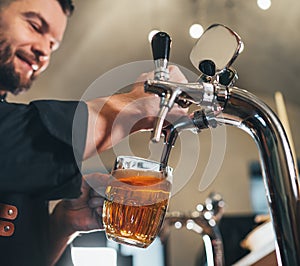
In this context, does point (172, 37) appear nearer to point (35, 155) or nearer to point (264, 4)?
point (264, 4)

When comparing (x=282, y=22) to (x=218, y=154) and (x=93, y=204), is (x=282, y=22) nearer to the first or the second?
(x=93, y=204)

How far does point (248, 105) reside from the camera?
1.55 feet

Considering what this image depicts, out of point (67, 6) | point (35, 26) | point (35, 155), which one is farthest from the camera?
point (67, 6)

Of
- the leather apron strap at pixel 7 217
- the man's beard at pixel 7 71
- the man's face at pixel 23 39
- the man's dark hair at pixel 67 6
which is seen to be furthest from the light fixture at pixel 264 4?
the leather apron strap at pixel 7 217

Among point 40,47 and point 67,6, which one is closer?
point 40,47

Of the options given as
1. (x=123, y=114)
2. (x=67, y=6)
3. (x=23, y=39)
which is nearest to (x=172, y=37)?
(x=67, y=6)

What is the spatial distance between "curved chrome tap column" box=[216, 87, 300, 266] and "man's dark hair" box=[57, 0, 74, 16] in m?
1.15

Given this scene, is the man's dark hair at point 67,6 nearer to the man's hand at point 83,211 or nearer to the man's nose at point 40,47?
the man's nose at point 40,47

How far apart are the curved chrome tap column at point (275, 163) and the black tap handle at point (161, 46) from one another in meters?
0.08

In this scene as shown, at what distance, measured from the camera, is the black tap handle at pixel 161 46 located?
0.47 meters

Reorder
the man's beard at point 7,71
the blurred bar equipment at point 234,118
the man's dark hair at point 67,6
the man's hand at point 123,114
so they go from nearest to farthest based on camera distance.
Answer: the blurred bar equipment at point 234,118
the man's hand at point 123,114
the man's beard at point 7,71
the man's dark hair at point 67,6

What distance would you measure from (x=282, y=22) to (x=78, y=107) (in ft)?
5.22

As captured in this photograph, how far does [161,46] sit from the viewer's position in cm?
48

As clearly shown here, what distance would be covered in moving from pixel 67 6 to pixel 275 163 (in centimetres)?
136
